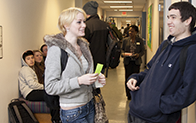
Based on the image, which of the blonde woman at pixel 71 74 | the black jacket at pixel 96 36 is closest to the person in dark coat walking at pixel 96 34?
the black jacket at pixel 96 36

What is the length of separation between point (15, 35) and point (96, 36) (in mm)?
1478

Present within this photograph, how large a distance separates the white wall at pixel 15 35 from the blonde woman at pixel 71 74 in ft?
6.15

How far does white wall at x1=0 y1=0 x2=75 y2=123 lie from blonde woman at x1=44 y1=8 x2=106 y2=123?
6.15 ft

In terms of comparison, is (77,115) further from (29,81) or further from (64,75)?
(29,81)

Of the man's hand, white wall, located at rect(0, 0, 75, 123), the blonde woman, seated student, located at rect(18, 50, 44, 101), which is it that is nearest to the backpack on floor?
white wall, located at rect(0, 0, 75, 123)

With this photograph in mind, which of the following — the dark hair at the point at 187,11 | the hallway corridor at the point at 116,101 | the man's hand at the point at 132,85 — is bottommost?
the hallway corridor at the point at 116,101

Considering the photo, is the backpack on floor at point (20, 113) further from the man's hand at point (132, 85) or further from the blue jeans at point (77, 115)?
the man's hand at point (132, 85)

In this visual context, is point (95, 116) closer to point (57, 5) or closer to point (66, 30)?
point (66, 30)

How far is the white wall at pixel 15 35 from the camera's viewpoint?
3299 millimetres

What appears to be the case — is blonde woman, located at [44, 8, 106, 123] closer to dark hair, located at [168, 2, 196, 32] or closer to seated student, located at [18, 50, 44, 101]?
dark hair, located at [168, 2, 196, 32]

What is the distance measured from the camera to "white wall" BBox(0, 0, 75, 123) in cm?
330

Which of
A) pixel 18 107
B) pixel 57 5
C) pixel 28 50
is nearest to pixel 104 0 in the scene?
pixel 57 5

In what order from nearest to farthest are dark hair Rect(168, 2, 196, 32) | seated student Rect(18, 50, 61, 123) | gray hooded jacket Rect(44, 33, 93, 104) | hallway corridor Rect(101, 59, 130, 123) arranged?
1. dark hair Rect(168, 2, 196, 32)
2. gray hooded jacket Rect(44, 33, 93, 104)
3. seated student Rect(18, 50, 61, 123)
4. hallway corridor Rect(101, 59, 130, 123)

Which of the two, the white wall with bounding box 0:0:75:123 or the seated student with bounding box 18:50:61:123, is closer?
the white wall with bounding box 0:0:75:123
